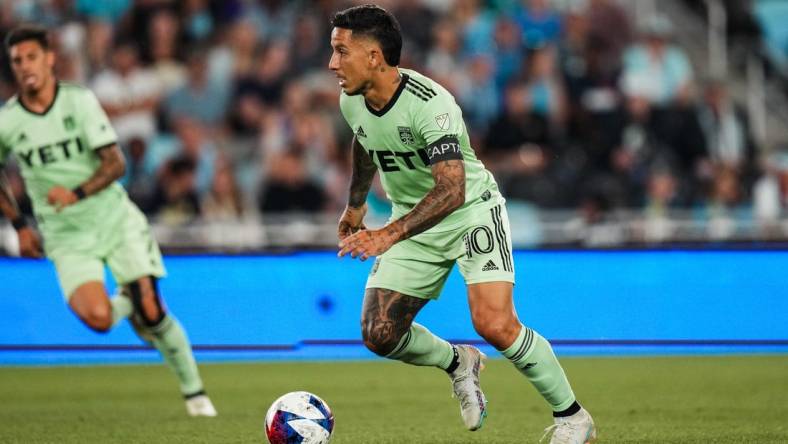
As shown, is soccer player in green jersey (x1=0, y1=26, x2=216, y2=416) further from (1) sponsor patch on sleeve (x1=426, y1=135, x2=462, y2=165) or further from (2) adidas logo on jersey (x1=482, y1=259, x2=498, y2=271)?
(1) sponsor patch on sleeve (x1=426, y1=135, x2=462, y2=165)

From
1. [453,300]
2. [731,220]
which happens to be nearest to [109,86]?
[453,300]

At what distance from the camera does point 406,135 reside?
7109 millimetres

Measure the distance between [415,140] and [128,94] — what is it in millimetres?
9844

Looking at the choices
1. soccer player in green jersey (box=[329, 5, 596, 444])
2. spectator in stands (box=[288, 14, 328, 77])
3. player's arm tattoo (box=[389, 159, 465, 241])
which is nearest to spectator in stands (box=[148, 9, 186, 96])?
spectator in stands (box=[288, 14, 328, 77])

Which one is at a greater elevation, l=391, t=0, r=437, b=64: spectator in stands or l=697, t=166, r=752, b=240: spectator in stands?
l=391, t=0, r=437, b=64: spectator in stands

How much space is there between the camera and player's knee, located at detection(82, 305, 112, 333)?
9.45 metres

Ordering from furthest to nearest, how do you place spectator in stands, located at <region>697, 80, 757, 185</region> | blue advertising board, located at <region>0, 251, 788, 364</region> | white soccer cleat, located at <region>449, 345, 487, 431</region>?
spectator in stands, located at <region>697, 80, 757, 185</region>
blue advertising board, located at <region>0, 251, 788, 364</region>
white soccer cleat, located at <region>449, 345, 487, 431</region>

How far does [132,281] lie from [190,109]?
23.1 ft

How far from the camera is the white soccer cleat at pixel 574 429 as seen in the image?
22.6 ft

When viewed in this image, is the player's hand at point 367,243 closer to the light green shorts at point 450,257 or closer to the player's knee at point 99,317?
the light green shorts at point 450,257

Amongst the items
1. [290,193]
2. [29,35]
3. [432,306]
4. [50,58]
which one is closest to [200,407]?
[50,58]

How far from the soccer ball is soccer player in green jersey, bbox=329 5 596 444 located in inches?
20.7

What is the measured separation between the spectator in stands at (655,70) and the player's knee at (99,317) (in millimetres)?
8310

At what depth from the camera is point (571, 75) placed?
626 inches
